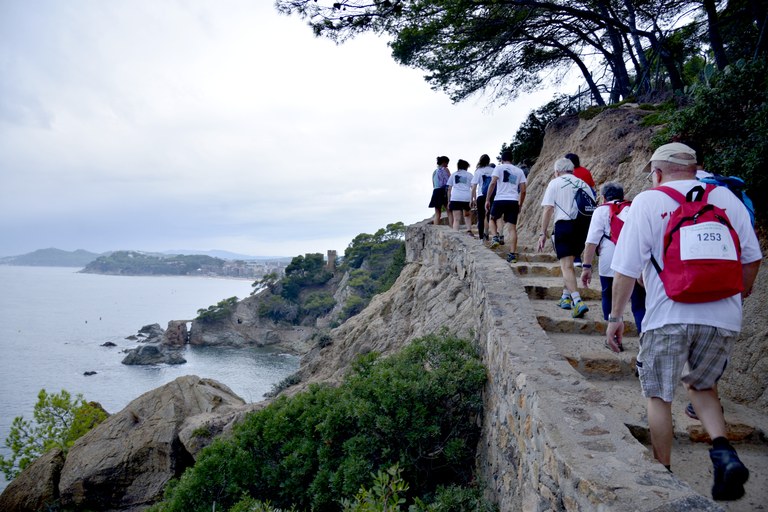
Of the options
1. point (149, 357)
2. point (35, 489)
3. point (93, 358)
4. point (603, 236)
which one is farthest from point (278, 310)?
point (603, 236)

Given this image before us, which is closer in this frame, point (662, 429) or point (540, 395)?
point (662, 429)

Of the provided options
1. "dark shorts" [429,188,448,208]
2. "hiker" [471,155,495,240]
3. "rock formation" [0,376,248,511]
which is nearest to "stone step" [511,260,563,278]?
"hiker" [471,155,495,240]

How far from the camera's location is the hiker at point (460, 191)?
9045 millimetres

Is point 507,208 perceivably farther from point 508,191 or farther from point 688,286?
point 688,286

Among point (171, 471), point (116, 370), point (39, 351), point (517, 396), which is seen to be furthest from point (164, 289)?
point (517, 396)

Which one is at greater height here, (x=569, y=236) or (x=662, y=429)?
(x=569, y=236)

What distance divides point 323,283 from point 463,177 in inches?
2480

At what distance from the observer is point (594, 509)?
2010 millimetres

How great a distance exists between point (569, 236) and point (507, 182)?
2162mm

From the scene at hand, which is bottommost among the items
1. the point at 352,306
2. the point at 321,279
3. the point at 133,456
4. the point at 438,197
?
the point at 352,306

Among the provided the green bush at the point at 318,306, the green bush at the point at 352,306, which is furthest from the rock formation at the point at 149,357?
the green bush at the point at 352,306

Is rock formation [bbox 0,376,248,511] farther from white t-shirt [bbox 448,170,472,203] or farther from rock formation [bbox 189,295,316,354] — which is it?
rock formation [bbox 189,295,316,354]

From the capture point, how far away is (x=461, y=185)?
9.12 m

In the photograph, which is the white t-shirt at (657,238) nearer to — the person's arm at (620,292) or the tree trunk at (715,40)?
the person's arm at (620,292)
